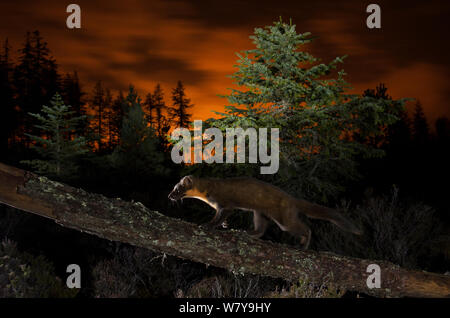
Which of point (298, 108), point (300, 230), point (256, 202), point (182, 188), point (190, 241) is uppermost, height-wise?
point (298, 108)

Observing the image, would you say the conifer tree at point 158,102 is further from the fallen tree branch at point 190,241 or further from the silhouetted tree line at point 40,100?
the fallen tree branch at point 190,241

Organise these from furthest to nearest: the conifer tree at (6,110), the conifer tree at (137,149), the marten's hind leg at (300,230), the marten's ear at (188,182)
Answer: the conifer tree at (6,110) < the conifer tree at (137,149) < the marten's hind leg at (300,230) < the marten's ear at (188,182)

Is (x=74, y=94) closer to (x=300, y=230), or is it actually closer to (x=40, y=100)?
(x=40, y=100)

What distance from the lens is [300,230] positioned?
5641mm

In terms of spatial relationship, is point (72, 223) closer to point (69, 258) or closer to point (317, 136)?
point (69, 258)

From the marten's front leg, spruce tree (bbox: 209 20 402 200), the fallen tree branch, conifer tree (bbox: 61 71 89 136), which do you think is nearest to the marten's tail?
the fallen tree branch

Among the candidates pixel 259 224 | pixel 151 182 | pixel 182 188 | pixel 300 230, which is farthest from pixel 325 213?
pixel 151 182

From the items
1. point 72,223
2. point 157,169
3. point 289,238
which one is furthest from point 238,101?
point 157,169

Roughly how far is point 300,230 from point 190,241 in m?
1.65

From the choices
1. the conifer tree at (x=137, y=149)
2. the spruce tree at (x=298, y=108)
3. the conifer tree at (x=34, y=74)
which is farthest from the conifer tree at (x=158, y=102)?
the spruce tree at (x=298, y=108)

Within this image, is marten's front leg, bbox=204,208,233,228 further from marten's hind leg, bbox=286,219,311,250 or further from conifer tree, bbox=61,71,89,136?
conifer tree, bbox=61,71,89,136

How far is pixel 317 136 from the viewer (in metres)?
11.8

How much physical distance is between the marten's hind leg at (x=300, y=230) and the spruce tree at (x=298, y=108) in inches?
213

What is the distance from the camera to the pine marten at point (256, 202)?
214 inches
